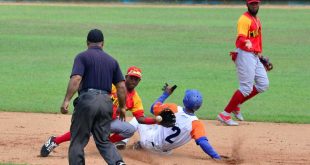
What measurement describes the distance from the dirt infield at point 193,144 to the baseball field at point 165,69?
0.05 ft

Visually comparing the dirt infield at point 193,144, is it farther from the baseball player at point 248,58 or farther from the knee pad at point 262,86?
the knee pad at point 262,86

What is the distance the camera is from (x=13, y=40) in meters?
24.3

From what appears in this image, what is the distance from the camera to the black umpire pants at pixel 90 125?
806 cm

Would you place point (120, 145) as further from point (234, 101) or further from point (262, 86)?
point (262, 86)

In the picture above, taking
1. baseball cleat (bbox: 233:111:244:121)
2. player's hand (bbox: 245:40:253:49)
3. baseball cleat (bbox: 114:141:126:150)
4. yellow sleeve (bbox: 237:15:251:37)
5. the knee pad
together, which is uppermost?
yellow sleeve (bbox: 237:15:251:37)

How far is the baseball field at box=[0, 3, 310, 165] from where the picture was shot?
10.5 meters

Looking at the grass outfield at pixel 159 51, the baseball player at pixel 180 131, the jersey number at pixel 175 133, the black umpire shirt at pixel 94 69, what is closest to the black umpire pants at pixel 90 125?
the black umpire shirt at pixel 94 69

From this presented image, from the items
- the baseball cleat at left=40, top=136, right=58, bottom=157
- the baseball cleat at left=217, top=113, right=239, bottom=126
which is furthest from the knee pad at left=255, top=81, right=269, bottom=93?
the baseball cleat at left=40, top=136, right=58, bottom=157

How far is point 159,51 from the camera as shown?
22.3 m

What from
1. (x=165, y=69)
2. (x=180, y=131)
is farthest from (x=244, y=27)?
(x=165, y=69)

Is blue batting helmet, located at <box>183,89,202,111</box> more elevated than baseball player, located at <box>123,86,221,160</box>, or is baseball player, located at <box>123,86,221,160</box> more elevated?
blue batting helmet, located at <box>183,89,202,111</box>

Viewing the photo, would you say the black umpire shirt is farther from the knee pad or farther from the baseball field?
the knee pad

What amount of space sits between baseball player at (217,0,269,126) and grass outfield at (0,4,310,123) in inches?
33.0

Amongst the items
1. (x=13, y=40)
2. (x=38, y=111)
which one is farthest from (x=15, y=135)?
(x=13, y=40)
